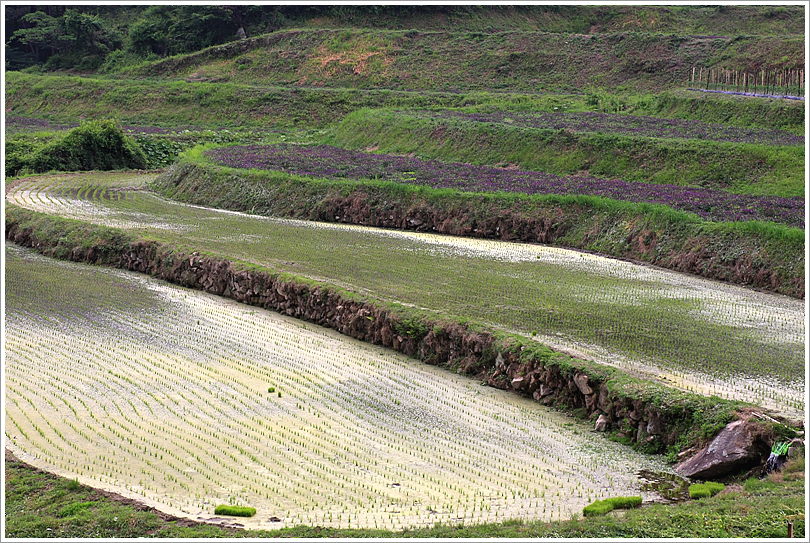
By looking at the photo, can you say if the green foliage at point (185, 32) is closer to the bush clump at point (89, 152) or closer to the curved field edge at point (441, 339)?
the bush clump at point (89, 152)

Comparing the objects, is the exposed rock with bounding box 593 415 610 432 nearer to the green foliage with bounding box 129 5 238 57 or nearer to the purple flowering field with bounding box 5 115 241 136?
the purple flowering field with bounding box 5 115 241 136

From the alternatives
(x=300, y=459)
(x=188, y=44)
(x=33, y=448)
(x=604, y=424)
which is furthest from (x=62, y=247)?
(x=188, y=44)

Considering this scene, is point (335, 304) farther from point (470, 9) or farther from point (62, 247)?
point (470, 9)

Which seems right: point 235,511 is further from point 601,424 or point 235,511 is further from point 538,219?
point 538,219

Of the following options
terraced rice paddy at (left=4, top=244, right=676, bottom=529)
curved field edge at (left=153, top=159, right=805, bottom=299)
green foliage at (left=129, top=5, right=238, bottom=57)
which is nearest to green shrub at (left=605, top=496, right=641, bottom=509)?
terraced rice paddy at (left=4, top=244, right=676, bottom=529)

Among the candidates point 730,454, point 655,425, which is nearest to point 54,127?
point 655,425

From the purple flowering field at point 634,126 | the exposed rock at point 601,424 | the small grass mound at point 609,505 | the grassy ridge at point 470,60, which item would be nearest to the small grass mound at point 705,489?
the small grass mound at point 609,505
